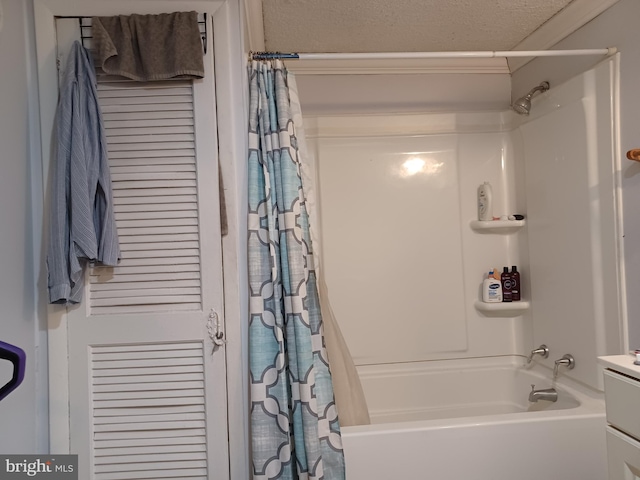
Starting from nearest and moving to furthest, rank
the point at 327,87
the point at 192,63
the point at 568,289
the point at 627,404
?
the point at 627,404, the point at 192,63, the point at 568,289, the point at 327,87

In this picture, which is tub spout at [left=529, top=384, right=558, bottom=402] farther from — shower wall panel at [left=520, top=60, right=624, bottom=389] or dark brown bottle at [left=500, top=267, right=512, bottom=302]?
dark brown bottle at [left=500, top=267, right=512, bottom=302]

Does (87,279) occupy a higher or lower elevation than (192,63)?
lower

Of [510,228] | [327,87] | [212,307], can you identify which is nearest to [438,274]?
[510,228]

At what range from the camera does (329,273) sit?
2.45 metres

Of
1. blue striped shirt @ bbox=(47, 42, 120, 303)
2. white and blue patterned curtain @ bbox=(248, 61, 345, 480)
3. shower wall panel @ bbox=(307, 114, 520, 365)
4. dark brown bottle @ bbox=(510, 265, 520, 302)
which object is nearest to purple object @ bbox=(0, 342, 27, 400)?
blue striped shirt @ bbox=(47, 42, 120, 303)

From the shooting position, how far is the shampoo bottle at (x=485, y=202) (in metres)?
2.41

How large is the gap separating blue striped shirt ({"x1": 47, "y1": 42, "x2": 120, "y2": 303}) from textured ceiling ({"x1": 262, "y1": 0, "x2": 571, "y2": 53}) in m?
0.85

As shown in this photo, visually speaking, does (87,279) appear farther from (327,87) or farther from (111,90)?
(327,87)

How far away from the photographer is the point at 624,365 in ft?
4.19

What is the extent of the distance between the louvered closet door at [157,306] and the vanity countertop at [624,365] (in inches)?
48.5

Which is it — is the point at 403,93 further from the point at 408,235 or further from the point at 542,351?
the point at 542,351

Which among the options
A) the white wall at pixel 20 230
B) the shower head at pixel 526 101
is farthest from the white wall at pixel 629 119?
the white wall at pixel 20 230

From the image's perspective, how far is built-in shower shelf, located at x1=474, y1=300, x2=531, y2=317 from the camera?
238 centimetres

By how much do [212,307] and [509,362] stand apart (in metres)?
1.80
